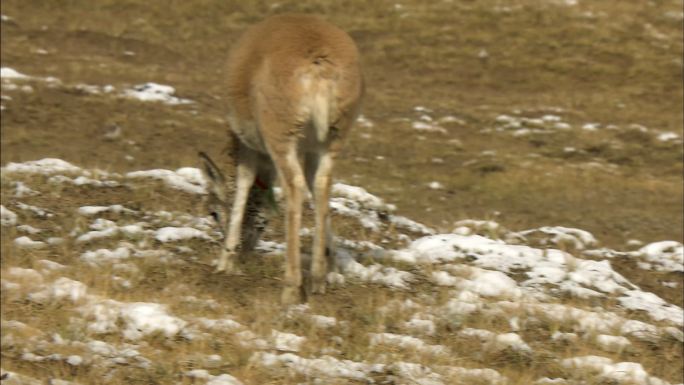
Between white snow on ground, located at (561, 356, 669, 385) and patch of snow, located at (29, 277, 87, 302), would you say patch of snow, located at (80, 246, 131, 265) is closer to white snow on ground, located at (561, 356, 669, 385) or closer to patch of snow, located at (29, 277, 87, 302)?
patch of snow, located at (29, 277, 87, 302)

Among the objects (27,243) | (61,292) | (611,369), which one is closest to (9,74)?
(27,243)

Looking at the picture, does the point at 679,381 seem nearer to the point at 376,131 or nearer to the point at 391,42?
the point at 376,131

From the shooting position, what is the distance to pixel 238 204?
26.0ft

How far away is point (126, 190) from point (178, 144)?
8.18 meters

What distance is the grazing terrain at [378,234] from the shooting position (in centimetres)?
596

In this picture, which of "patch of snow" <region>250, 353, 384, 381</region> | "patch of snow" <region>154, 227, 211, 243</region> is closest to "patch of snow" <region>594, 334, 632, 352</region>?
"patch of snow" <region>250, 353, 384, 381</region>

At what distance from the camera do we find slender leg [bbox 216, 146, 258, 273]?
788 centimetres

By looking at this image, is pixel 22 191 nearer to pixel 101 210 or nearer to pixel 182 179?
pixel 101 210

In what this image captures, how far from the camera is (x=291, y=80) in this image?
7016 mm

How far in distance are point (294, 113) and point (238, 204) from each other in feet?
4.36

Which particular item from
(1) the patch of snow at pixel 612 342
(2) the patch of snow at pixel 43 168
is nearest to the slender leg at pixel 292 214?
(1) the patch of snow at pixel 612 342

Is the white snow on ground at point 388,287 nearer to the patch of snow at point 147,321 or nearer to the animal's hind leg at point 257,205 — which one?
the patch of snow at point 147,321

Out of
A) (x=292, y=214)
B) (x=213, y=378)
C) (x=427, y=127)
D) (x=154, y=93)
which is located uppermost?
(x=427, y=127)

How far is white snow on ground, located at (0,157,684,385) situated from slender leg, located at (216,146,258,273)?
50cm
